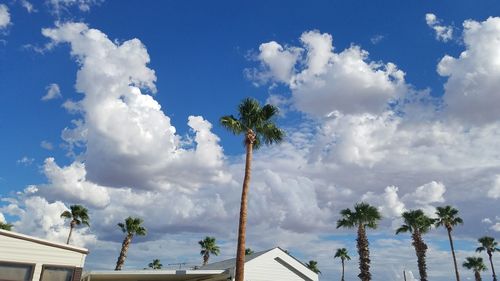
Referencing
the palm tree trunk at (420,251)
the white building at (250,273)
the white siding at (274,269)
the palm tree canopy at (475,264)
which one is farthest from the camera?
the palm tree canopy at (475,264)

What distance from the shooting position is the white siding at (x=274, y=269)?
91.2ft

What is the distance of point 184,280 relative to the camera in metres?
29.4

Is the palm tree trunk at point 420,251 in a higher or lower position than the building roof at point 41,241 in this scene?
higher

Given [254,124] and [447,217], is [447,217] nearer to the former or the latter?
[447,217]

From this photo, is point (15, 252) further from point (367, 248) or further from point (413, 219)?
point (413, 219)

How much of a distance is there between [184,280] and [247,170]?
1043cm

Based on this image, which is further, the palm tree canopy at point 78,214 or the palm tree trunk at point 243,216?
the palm tree canopy at point 78,214

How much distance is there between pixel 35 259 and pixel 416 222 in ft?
148

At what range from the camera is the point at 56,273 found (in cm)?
1694

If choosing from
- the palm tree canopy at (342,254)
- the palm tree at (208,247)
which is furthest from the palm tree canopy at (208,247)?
the palm tree canopy at (342,254)

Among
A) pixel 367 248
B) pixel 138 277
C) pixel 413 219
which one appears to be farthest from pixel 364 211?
pixel 138 277

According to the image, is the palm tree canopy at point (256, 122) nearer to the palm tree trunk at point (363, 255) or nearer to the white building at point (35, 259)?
the white building at point (35, 259)

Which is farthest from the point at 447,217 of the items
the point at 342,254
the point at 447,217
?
the point at 342,254

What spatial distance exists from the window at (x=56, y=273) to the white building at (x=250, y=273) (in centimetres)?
666
